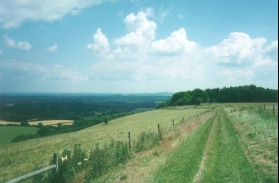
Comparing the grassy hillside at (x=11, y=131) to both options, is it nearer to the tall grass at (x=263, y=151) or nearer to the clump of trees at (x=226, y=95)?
the tall grass at (x=263, y=151)

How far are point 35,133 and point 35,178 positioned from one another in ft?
232

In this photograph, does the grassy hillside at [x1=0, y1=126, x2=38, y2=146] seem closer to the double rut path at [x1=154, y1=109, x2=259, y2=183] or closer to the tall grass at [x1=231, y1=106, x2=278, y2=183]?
the double rut path at [x1=154, y1=109, x2=259, y2=183]

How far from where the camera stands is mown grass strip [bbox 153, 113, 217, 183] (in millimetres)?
10047

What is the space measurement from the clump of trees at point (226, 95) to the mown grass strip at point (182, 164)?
351 ft

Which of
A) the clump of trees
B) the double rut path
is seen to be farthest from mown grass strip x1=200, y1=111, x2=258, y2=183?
the clump of trees

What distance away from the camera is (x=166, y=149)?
1520cm

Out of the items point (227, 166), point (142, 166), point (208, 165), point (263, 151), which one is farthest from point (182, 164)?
point (263, 151)

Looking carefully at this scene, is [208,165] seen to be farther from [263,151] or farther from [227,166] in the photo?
[263,151]

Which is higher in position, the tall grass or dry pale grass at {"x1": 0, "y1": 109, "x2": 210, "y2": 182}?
the tall grass

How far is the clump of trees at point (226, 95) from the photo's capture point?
377 feet

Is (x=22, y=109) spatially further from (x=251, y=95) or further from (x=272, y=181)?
(x=251, y=95)

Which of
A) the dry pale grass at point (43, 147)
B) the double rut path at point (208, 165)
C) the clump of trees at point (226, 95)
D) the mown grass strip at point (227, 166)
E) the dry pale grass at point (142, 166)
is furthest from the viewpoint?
the clump of trees at point (226, 95)

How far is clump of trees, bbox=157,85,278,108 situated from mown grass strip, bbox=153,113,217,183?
107 meters

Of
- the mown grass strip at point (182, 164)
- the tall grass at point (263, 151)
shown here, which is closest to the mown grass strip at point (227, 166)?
the tall grass at point (263, 151)
